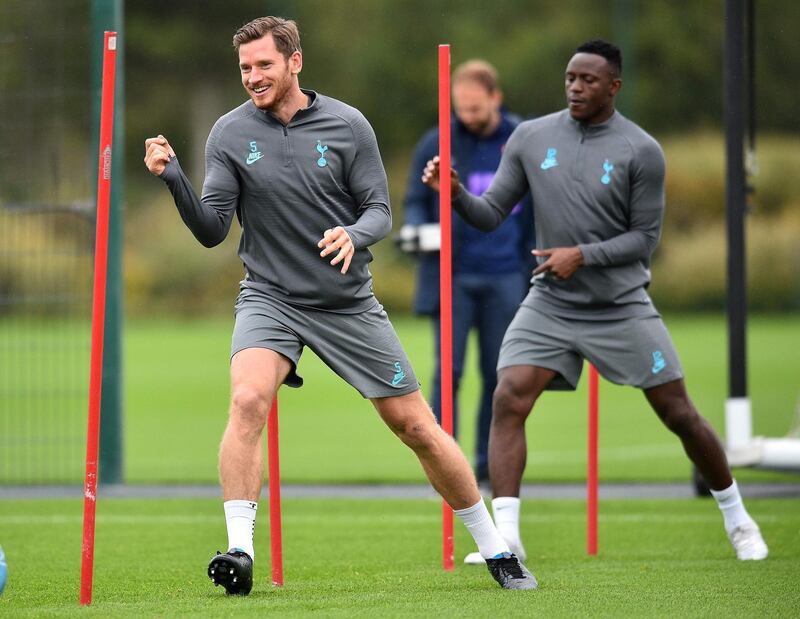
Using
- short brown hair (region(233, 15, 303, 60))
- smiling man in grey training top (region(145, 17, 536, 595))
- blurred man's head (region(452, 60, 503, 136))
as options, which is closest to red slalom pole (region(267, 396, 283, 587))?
smiling man in grey training top (region(145, 17, 536, 595))

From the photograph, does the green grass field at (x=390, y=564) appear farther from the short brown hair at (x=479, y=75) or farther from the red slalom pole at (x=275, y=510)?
the short brown hair at (x=479, y=75)

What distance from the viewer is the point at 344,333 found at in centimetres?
543

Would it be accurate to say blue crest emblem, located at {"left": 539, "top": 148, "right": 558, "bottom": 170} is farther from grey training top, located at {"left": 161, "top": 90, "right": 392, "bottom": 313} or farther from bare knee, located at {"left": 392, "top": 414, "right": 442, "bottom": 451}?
bare knee, located at {"left": 392, "top": 414, "right": 442, "bottom": 451}

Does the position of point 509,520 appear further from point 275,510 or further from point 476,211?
point 476,211

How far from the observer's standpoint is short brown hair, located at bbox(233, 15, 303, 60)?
17.7ft

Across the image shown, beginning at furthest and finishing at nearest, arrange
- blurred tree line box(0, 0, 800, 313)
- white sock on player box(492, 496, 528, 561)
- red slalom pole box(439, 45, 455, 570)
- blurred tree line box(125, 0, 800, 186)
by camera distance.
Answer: blurred tree line box(0, 0, 800, 313)
blurred tree line box(125, 0, 800, 186)
white sock on player box(492, 496, 528, 561)
red slalom pole box(439, 45, 455, 570)

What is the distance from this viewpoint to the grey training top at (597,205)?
6.38 meters

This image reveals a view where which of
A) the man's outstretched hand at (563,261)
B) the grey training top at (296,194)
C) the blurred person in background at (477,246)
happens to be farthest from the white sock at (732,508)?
the blurred person in background at (477,246)

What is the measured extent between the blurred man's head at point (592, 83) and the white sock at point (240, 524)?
231 centimetres

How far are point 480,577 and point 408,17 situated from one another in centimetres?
1594

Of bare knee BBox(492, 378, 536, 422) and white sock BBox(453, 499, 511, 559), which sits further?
bare knee BBox(492, 378, 536, 422)

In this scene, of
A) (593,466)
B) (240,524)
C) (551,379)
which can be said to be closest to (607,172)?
(551,379)

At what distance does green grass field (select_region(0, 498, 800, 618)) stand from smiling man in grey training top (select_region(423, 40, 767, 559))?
1.77 ft

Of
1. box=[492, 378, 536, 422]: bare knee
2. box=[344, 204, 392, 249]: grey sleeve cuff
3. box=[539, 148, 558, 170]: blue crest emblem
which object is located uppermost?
box=[539, 148, 558, 170]: blue crest emblem
